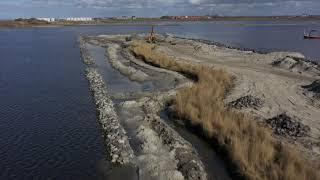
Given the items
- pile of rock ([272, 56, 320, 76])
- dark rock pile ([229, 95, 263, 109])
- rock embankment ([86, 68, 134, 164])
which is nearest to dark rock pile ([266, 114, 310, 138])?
dark rock pile ([229, 95, 263, 109])

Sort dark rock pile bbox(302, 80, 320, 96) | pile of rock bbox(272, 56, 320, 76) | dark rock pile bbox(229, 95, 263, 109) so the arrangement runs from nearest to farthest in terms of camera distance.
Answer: dark rock pile bbox(229, 95, 263, 109), dark rock pile bbox(302, 80, 320, 96), pile of rock bbox(272, 56, 320, 76)

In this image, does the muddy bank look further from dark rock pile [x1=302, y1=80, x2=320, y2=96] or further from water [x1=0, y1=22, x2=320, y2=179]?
dark rock pile [x1=302, y1=80, x2=320, y2=96]

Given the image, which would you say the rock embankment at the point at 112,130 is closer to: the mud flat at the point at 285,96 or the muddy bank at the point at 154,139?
the muddy bank at the point at 154,139

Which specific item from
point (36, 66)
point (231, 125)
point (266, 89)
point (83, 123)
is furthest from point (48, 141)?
point (36, 66)

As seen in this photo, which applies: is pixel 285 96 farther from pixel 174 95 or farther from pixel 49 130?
pixel 49 130

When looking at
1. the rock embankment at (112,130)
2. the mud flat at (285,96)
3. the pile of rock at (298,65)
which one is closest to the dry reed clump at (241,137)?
the mud flat at (285,96)

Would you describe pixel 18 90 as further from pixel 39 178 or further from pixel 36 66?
pixel 39 178

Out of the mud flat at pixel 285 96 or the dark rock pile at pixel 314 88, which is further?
the dark rock pile at pixel 314 88
